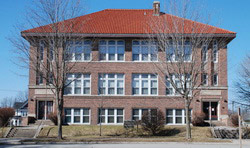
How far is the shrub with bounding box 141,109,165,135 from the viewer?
100ft

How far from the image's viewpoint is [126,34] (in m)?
36.1

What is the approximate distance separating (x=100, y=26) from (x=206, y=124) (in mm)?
14460

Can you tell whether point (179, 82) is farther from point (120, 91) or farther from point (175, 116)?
point (120, 91)

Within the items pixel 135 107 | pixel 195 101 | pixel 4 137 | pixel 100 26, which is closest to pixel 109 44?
pixel 100 26

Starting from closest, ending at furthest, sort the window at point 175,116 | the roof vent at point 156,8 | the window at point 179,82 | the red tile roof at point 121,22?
the window at point 179,82 < the red tile roof at point 121,22 < the window at point 175,116 < the roof vent at point 156,8

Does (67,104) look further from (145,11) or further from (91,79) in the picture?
(145,11)

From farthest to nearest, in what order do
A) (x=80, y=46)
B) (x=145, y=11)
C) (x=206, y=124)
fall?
(x=145, y=11) → (x=206, y=124) → (x=80, y=46)

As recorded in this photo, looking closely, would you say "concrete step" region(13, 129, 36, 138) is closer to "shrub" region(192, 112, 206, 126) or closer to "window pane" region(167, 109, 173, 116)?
"window pane" region(167, 109, 173, 116)

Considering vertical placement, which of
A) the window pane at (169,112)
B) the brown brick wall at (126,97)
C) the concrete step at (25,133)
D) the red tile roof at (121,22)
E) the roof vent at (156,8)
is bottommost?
the concrete step at (25,133)

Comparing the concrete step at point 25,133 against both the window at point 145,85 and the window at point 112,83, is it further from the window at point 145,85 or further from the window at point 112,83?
the window at point 145,85

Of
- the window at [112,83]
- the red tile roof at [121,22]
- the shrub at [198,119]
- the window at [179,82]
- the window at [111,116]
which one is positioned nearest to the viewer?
the window at [179,82]

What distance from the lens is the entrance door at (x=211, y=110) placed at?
1464 inches

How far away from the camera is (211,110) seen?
3728 cm

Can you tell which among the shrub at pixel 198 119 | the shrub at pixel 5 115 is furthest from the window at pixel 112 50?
the shrub at pixel 5 115
